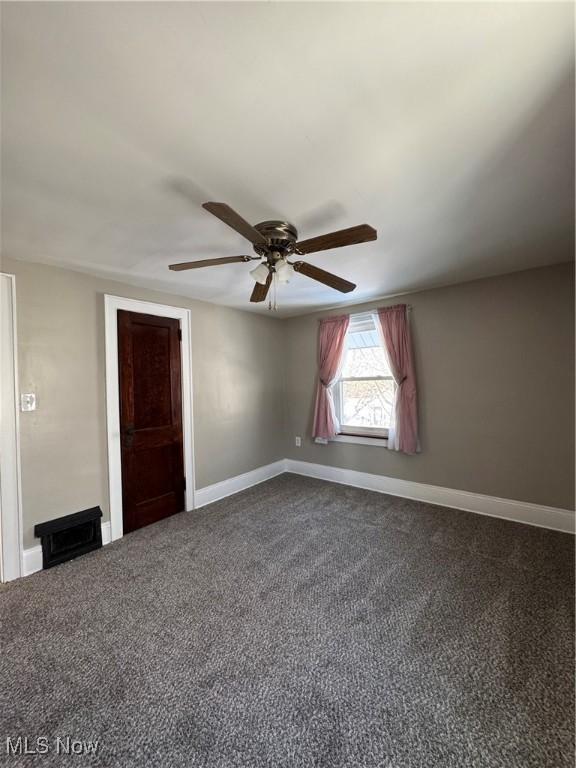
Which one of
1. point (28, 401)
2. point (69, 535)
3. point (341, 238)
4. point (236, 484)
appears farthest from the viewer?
point (236, 484)

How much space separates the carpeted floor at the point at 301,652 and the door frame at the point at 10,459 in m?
0.21

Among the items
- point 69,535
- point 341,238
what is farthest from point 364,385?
point 69,535

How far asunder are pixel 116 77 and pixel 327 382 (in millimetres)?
3461

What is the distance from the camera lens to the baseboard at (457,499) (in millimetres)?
2799

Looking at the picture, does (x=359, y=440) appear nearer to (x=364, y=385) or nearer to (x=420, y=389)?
(x=364, y=385)

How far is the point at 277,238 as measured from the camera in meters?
1.75

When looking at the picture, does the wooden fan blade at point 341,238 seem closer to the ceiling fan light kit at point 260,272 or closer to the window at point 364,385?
the ceiling fan light kit at point 260,272

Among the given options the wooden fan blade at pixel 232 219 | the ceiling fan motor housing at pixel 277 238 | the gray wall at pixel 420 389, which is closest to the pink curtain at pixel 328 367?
the gray wall at pixel 420 389

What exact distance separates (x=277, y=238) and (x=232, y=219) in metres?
0.46

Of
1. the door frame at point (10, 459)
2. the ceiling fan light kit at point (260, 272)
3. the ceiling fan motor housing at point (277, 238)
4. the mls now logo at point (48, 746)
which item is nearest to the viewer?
the mls now logo at point (48, 746)

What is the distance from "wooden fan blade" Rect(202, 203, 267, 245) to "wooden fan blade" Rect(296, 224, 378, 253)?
0.80ft

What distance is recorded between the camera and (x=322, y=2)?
32.1 inches

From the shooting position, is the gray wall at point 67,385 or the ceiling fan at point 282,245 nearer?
the ceiling fan at point 282,245

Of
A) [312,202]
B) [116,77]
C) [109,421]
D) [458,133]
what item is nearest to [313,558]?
[109,421]
